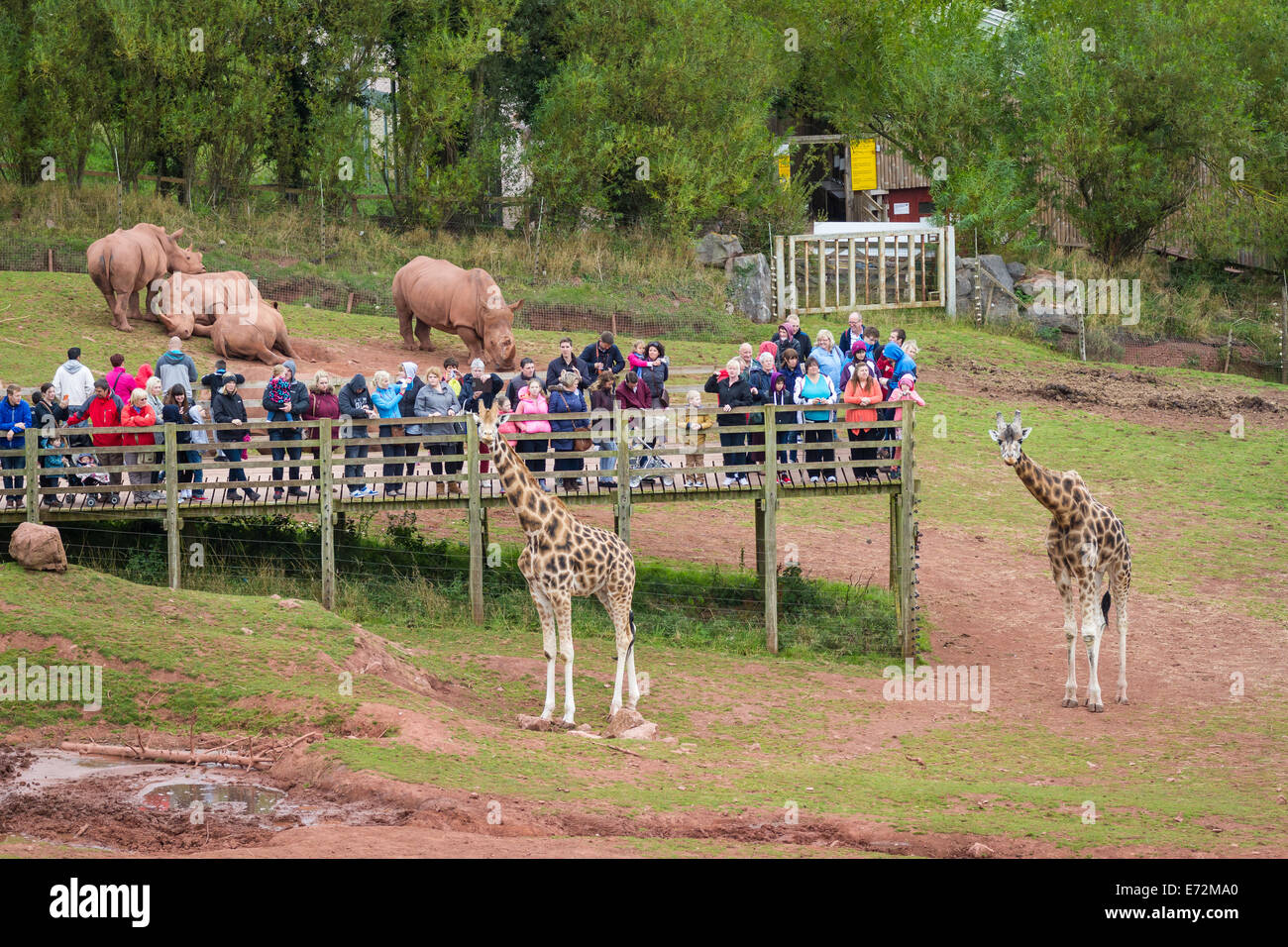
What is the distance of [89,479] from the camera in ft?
70.4

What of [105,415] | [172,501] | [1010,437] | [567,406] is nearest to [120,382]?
[105,415]

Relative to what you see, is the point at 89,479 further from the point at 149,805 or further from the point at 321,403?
the point at 149,805

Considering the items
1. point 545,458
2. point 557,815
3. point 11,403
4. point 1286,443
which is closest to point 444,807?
point 557,815

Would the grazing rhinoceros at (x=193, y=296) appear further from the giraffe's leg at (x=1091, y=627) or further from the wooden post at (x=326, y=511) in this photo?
the giraffe's leg at (x=1091, y=627)

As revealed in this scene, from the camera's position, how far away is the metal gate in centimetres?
3903

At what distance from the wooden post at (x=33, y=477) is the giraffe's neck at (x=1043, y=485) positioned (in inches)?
485

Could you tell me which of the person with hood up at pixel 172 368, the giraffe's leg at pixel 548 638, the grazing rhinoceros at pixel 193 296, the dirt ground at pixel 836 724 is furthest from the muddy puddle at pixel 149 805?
the grazing rhinoceros at pixel 193 296

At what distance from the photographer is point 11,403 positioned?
68.0 ft

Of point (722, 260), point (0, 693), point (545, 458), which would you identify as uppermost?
point (722, 260)

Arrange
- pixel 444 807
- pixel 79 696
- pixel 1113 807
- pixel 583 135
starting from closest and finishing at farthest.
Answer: pixel 444 807 < pixel 1113 807 < pixel 79 696 < pixel 583 135

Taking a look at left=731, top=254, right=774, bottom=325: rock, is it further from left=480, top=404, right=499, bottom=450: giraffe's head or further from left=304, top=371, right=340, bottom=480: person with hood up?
left=480, top=404, right=499, bottom=450: giraffe's head

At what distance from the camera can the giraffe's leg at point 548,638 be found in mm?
16781

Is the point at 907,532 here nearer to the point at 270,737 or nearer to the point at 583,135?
the point at 270,737

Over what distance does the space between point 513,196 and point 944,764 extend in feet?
93.5
